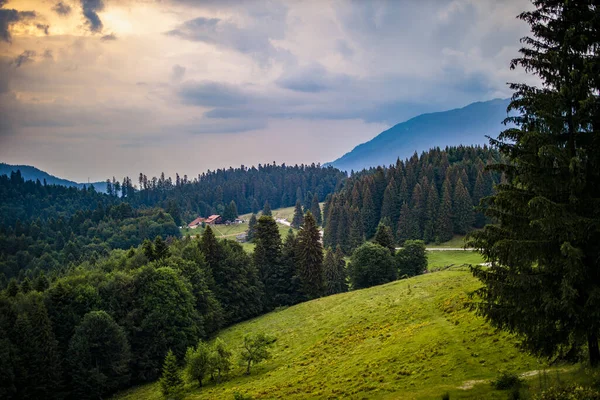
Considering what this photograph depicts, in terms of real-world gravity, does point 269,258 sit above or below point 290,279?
above

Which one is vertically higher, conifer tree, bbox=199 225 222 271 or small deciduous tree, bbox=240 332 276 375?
conifer tree, bbox=199 225 222 271

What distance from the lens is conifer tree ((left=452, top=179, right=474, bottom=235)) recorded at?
117125 millimetres

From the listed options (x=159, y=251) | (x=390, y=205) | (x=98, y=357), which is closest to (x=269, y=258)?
(x=159, y=251)

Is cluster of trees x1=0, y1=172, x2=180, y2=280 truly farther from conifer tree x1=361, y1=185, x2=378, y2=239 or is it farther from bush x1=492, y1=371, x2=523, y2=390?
bush x1=492, y1=371, x2=523, y2=390

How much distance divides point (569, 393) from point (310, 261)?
187ft

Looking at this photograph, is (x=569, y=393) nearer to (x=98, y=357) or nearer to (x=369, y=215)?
(x=98, y=357)

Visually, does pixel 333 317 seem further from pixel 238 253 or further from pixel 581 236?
pixel 581 236

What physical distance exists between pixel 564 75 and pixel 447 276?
1541 inches

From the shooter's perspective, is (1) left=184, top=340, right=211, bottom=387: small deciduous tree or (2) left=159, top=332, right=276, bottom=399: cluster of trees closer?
(2) left=159, top=332, right=276, bottom=399: cluster of trees

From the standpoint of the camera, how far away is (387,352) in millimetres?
29047

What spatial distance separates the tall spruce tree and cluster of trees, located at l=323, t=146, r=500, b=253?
104098 millimetres

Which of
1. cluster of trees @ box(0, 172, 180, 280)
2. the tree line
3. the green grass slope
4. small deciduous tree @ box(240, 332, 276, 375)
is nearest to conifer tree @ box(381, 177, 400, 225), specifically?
the tree line

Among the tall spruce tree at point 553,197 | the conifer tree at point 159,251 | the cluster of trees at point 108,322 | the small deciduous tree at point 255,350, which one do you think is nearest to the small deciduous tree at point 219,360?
the small deciduous tree at point 255,350

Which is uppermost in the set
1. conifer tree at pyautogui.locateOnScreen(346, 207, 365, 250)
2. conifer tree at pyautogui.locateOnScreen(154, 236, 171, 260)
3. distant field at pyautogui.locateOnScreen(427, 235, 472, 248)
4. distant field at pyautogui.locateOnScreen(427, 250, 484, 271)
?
conifer tree at pyautogui.locateOnScreen(154, 236, 171, 260)
